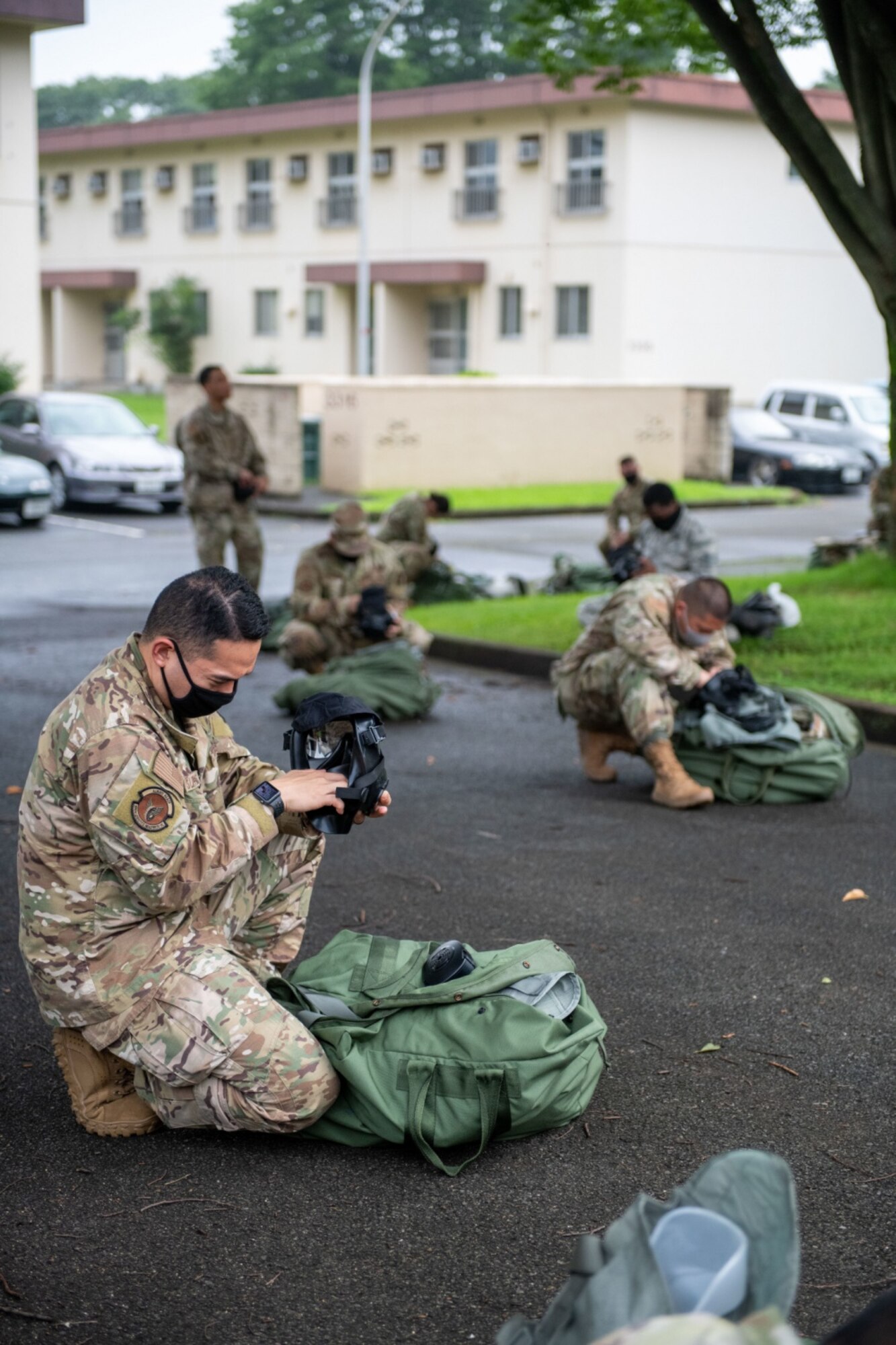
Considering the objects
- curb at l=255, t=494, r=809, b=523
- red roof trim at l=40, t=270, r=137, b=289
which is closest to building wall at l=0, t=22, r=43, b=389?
curb at l=255, t=494, r=809, b=523

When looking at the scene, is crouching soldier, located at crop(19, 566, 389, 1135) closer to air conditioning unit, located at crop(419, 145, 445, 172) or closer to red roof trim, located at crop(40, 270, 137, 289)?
air conditioning unit, located at crop(419, 145, 445, 172)

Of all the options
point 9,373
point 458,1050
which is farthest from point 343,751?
point 9,373

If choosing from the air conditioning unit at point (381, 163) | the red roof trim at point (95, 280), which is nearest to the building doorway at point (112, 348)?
the red roof trim at point (95, 280)

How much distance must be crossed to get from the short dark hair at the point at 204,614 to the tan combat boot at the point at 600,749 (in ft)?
14.1

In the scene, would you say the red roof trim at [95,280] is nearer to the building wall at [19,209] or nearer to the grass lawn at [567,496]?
the building wall at [19,209]

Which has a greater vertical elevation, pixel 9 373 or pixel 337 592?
pixel 9 373

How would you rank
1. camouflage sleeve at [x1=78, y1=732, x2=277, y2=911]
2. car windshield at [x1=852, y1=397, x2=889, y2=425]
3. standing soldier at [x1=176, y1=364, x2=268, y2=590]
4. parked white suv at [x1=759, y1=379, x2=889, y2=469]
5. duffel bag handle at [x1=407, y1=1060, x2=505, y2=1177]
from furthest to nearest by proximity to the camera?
car windshield at [x1=852, y1=397, x2=889, y2=425], parked white suv at [x1=759, y1=379, x2=889, y2=469], standing soldier at [x1=176, y1=364, x2=268, y2=590], duffel bag handle at [x1=407, y1=1060, x2=505, y2=1177], camouflage sleeve at [x1=78, y1=732, x2=277, y2=911]

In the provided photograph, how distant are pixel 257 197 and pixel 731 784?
38.6 metres

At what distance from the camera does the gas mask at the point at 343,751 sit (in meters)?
4.14

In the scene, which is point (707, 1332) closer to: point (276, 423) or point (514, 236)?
point (276, 423)

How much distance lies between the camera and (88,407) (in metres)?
24.2

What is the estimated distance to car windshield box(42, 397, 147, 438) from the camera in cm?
2359

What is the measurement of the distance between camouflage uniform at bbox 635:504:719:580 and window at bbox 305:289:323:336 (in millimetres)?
31915

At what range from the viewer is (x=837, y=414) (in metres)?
28.9
